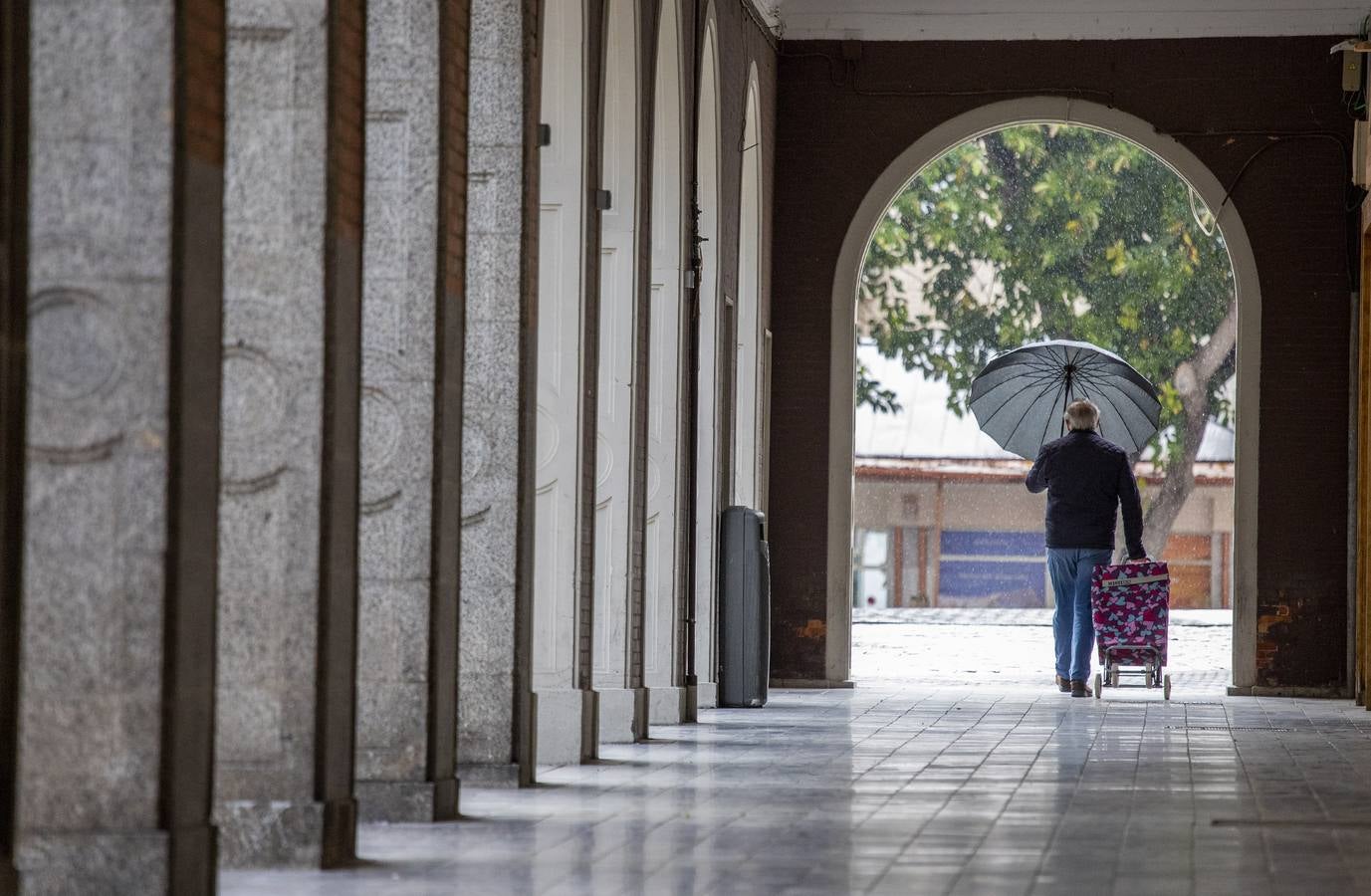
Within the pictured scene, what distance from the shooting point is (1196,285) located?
2495 cm

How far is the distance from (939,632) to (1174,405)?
432cm

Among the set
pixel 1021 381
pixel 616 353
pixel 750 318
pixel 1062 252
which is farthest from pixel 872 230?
pixel 1062 252

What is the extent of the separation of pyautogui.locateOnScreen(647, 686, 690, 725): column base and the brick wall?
165 inches

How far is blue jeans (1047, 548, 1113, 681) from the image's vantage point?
13562 millimetres

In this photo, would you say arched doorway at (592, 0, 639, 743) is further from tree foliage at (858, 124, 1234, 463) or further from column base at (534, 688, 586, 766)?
tree foliage at (858, 124, 1234, 463)

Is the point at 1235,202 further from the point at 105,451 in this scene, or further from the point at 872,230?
the point at 105,451

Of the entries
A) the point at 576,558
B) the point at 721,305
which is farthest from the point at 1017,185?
the point at 576,558

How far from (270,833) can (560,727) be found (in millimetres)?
3105

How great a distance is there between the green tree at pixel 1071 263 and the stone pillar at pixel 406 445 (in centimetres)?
1786

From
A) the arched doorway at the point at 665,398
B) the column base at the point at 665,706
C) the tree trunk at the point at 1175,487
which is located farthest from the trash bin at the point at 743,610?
the tree trunk at the point at 1175,487

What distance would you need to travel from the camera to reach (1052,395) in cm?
1534

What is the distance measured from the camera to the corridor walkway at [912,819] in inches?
206

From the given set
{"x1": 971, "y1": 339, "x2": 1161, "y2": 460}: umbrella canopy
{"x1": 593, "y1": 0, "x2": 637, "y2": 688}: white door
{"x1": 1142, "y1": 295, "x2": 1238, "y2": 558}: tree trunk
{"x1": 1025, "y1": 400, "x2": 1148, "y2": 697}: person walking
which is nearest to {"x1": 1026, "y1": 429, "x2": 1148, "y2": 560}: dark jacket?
{"x1": 1025, "y1": 400, "x2": 1148, "y2": 697}: person walking

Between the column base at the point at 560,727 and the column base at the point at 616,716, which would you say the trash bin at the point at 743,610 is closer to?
the column base at the point at 616,716
